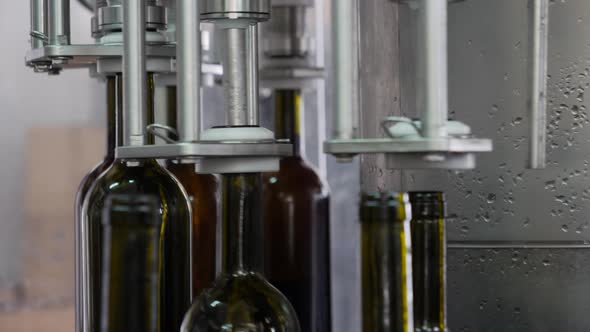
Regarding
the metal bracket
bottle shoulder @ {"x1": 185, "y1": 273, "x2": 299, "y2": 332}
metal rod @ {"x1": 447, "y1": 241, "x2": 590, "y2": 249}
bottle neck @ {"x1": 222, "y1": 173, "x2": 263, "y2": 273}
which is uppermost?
the metal bracket

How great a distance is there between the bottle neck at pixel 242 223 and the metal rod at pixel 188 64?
0.04 m

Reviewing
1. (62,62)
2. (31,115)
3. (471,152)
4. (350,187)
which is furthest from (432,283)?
(31,115)

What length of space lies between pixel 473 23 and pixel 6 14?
1.25m

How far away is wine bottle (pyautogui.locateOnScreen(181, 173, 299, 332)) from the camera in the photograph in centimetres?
61

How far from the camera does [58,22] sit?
728 mm

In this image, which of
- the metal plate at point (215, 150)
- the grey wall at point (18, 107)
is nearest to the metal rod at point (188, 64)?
the metal plate at point (215, 150)

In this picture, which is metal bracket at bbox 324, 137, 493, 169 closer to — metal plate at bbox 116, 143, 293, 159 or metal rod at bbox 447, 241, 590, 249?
metal plate at bbox 116, 143, 293, 159

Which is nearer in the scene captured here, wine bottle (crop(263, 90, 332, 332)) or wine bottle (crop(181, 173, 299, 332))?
wine bottle (crop(181, 173, 299, 332))

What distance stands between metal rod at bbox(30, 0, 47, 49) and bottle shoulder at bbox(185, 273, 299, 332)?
0.25 metres

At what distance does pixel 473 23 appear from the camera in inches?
31.0

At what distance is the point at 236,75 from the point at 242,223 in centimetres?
9

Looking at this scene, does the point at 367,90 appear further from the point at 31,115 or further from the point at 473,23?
the point at 31,115

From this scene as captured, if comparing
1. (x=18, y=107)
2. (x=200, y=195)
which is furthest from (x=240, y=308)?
(x=18, y=107)

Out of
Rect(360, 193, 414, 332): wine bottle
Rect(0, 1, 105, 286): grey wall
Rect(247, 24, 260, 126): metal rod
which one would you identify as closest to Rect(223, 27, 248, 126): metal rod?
Rect(247, 24, 260, 126): metal rod
